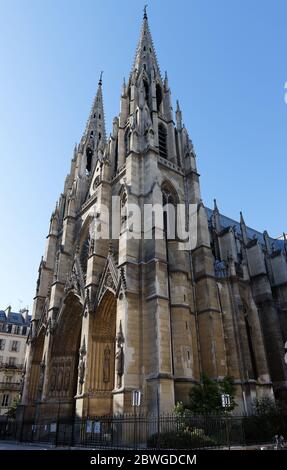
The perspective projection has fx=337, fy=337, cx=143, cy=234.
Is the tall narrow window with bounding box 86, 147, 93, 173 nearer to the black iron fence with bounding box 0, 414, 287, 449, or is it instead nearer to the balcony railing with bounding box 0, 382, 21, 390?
the balcony railing with bounding box 0, 382, 21, 390

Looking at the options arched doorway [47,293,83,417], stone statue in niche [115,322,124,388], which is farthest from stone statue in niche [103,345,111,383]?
arched doorway [47,293,83,417]

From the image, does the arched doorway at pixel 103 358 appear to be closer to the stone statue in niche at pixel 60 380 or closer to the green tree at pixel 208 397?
the stone statue in niche at pixel 60 380

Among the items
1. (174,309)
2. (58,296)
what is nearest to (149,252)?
(174,309)

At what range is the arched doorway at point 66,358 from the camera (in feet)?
63.4

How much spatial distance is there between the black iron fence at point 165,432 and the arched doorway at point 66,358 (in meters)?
3.78

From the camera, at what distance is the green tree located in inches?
530

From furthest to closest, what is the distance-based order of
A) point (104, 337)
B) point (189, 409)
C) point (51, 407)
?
point (51, 407) < point (104, 337) < point (189, 409)

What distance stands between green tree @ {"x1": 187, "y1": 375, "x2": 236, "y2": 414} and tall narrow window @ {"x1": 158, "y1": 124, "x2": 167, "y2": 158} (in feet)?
51.1

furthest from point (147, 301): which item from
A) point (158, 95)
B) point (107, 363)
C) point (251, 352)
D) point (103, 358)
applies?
point (158, 95)

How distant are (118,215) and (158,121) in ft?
31.0

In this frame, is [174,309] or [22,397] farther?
[22,397]

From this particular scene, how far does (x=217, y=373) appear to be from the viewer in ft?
53.7

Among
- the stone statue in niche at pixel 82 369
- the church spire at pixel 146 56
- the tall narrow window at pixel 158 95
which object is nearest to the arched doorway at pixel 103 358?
the stone statue in niche at pixel 82 369
